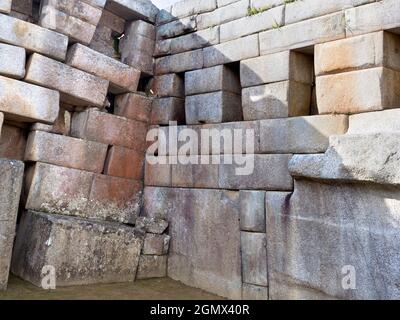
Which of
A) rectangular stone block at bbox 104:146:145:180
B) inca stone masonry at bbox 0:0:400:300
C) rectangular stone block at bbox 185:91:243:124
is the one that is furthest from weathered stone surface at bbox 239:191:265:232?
rectangular stone block at bbox 104:146:145:180

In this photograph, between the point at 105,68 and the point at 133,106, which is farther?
the point at 133,106

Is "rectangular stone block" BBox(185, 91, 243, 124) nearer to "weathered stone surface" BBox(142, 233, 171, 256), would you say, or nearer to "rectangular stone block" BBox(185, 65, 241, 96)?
"rectangular stone block" BBox(185, 65, 241, 96)

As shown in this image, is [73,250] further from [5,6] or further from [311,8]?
[311,8]

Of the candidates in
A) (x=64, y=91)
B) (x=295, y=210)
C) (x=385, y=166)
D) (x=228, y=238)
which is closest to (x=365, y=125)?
(x=385, y=166)

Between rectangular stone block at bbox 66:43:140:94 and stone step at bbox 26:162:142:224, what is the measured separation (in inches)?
52.1

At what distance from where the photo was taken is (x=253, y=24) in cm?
485

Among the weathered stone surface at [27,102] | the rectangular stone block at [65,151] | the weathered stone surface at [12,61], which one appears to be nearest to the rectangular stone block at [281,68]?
the rectangular stone block at [65,151]

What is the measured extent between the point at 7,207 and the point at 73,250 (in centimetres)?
84

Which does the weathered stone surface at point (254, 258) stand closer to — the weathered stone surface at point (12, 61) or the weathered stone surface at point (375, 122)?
the weathered stone surface at point (375, 122)

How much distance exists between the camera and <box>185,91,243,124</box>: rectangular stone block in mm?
5023

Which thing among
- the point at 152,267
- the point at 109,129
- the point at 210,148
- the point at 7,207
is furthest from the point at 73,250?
the point at 210,148

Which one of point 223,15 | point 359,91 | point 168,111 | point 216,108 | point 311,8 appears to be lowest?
point 359,91
